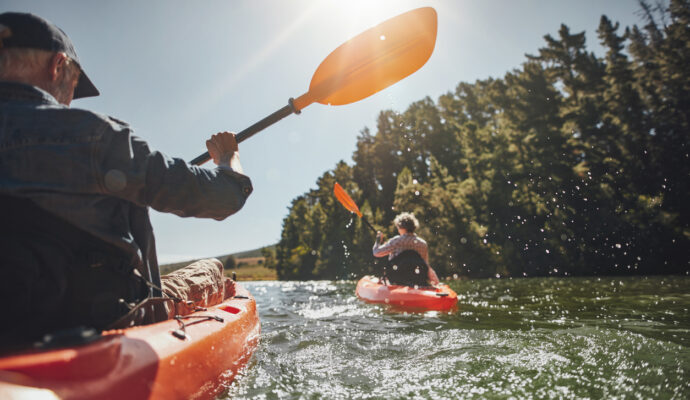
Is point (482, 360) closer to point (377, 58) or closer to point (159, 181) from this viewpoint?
point (159, 181)

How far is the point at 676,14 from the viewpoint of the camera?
18281mm

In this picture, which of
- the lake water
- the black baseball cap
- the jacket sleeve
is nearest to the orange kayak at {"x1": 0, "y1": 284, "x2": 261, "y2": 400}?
the lake water

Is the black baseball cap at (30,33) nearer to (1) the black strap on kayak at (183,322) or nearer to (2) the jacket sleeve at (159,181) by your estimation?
(2) the jacket sleeve at (159,181)

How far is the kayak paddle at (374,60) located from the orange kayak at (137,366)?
1.88m

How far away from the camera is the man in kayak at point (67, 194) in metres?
1.08

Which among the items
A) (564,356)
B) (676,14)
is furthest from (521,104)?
(564,356)

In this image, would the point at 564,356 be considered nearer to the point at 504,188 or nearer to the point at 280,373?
the point at 280,373

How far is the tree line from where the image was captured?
15141 millimetres

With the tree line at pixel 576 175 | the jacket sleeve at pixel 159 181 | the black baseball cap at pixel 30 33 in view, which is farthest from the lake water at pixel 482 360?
the tree line at pixel 576 175

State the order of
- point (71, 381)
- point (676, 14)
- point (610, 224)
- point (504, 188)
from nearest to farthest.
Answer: point (71, 381)
point (610, 224)
point (676, 14)
point (504, 188)

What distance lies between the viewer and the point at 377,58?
3004 millimetres

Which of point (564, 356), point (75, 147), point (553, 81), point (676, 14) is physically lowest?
point (564, 356)

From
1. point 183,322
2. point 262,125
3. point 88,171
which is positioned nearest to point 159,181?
point 88,171

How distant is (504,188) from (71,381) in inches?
864
